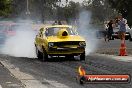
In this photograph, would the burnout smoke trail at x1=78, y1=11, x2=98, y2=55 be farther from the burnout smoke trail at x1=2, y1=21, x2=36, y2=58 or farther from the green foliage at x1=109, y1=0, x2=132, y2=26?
the green foliage at x1=109, y1=0, x2=132, y2=26

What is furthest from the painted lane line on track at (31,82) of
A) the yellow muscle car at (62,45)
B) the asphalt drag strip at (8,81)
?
the yellow muscle car at (62,45)

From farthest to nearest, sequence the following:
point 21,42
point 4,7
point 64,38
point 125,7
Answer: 1. point 4,7
2. point 125,7
3. point 21,42
4. point 64,38

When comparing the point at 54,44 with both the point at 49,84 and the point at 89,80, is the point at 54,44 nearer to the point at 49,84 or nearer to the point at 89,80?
the point at 49,84

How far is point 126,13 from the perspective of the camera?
180 feet

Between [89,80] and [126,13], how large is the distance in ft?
167

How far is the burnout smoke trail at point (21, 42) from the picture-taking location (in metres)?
25.7

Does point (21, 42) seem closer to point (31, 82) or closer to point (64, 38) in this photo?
point (64, 38)

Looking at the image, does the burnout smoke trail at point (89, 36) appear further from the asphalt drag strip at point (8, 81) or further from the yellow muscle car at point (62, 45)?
the asphalt drag strip at point (8, 81)

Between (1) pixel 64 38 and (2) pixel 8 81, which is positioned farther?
(1) pixel 64 38

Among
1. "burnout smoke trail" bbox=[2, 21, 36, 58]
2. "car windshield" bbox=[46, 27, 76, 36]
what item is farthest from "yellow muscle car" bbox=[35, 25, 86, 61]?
"burnout smoke trail" bbox=[2, 21, 36, 58]

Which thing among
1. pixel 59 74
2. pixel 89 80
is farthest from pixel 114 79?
pixel 59 74

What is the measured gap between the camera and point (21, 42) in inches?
1151

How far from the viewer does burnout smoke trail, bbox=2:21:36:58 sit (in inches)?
1012

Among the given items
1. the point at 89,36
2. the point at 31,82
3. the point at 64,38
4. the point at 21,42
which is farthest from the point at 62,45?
the point at 89,36
